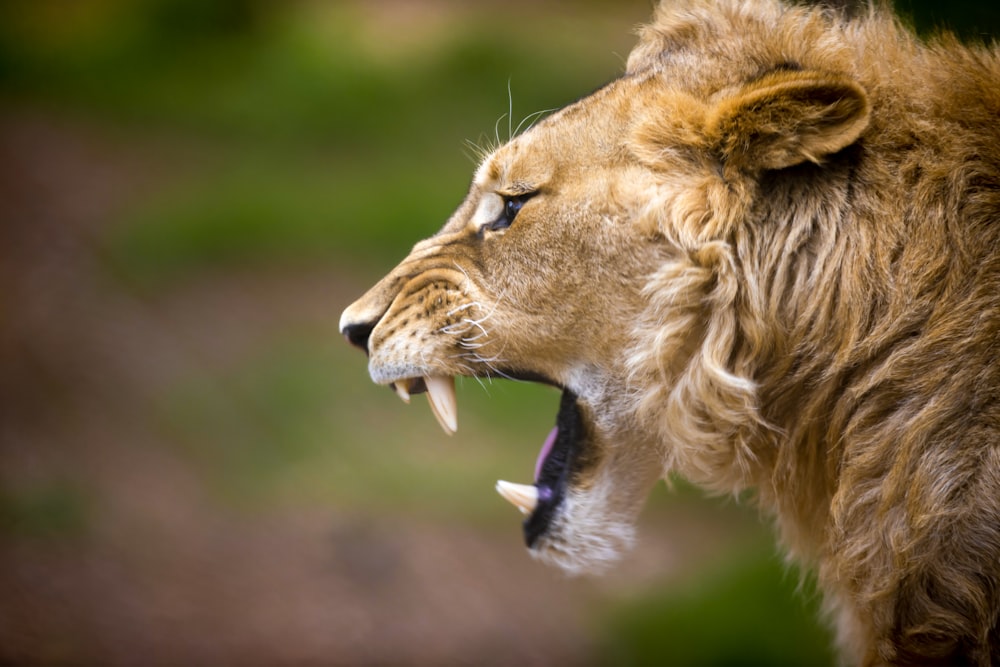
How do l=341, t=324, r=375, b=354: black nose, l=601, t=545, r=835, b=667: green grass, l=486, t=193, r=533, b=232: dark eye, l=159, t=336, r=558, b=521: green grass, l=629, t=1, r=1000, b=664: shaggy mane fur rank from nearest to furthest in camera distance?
l=629, t=1, r=1000, b=664: shaggy mane fur → l=486, t=193, r=533, b=232: dark eye → l=341, t=324, r=375, b=354: black nose → l=601, t=545, r=835, b=667: green grass → l=159, t=336, r=558, b=521: green grass

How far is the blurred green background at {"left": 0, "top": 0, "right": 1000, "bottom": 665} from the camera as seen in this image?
4168mm

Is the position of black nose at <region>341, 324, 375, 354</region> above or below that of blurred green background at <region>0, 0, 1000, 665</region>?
below

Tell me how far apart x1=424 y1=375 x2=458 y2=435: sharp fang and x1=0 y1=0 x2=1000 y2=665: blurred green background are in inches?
42.6

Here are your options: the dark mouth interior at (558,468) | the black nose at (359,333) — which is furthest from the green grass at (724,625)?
the black nose at (359,333)

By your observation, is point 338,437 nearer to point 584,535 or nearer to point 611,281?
point 584,535

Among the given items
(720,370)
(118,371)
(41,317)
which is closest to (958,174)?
(720,370)

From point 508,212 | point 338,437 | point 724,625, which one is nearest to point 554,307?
point 508,212

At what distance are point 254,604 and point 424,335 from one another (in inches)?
105

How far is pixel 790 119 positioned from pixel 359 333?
1066 millimetres

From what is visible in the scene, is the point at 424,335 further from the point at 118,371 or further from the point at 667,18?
the point at 118,371

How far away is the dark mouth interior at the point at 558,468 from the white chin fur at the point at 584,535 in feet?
0.07

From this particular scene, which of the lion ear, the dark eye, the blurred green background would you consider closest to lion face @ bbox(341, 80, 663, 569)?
the dark eye

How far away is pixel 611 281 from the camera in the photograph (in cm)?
190

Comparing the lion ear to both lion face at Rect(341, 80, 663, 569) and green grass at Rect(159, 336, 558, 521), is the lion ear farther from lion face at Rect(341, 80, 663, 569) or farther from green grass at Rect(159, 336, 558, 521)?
green grass at Rect(159, 336, 558, 521)
